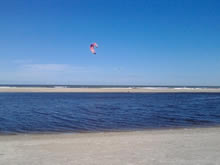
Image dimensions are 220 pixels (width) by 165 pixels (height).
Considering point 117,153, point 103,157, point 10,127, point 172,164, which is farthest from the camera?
point 10,127

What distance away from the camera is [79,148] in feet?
25.4

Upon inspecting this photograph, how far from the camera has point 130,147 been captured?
7.82 meters

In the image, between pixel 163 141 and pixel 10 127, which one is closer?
pixel 163 141

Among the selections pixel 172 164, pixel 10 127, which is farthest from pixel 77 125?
pixel 172 164

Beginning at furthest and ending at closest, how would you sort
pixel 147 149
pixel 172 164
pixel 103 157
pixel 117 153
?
Answer: 1. pixel 147 149
2. pixel 117 153
3. pixel 103 157
4. pixel 172 164

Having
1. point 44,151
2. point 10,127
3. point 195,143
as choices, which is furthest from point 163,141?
point 10,127

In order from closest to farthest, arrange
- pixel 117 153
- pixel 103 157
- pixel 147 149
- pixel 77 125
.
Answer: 1. pixel 103 157
2. pixel 117 153
3. pixel 147 149
4. pixel 77 125

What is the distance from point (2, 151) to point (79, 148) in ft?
8.95

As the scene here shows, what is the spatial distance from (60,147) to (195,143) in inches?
214

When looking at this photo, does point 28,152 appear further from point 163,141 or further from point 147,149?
point 163,141

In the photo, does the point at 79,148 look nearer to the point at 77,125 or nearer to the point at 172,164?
the point at 172,164

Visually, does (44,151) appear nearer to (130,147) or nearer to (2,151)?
(2,151)

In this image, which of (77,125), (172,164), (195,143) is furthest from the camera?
(77,125)

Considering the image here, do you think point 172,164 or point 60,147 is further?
point 60,147
